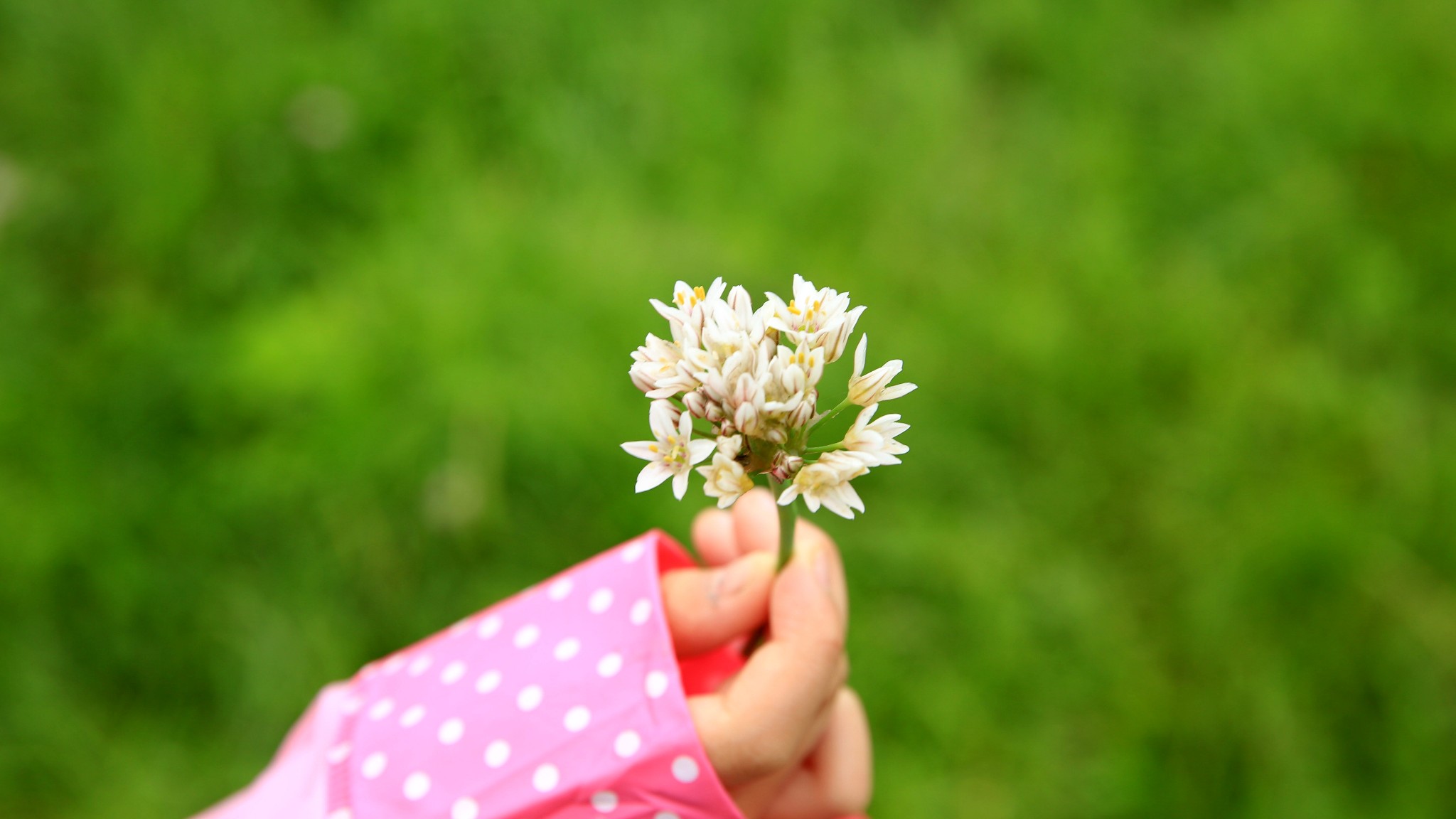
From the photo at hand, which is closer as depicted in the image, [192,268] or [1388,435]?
[1388,435]

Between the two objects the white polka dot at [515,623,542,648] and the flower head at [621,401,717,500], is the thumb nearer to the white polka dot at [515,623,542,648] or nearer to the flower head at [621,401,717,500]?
the white polka dot at [515,623,542,648]

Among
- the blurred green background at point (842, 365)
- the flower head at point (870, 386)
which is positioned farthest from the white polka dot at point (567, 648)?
the blurred green background at point (842, 365)

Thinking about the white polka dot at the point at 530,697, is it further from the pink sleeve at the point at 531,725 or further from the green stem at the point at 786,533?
the green stem at the point at 786,533

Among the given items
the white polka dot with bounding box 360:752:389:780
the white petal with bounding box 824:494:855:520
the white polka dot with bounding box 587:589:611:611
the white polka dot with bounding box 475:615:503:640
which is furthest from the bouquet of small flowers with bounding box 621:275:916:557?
the white polka dot with bounding box 360:752:389:780

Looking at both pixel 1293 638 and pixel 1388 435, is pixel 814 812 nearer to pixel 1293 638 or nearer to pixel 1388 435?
pixel 1293 638

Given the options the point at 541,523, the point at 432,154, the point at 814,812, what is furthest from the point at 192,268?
the point at 814,812

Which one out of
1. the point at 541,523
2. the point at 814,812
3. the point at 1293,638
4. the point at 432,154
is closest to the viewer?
the point at 814,812
